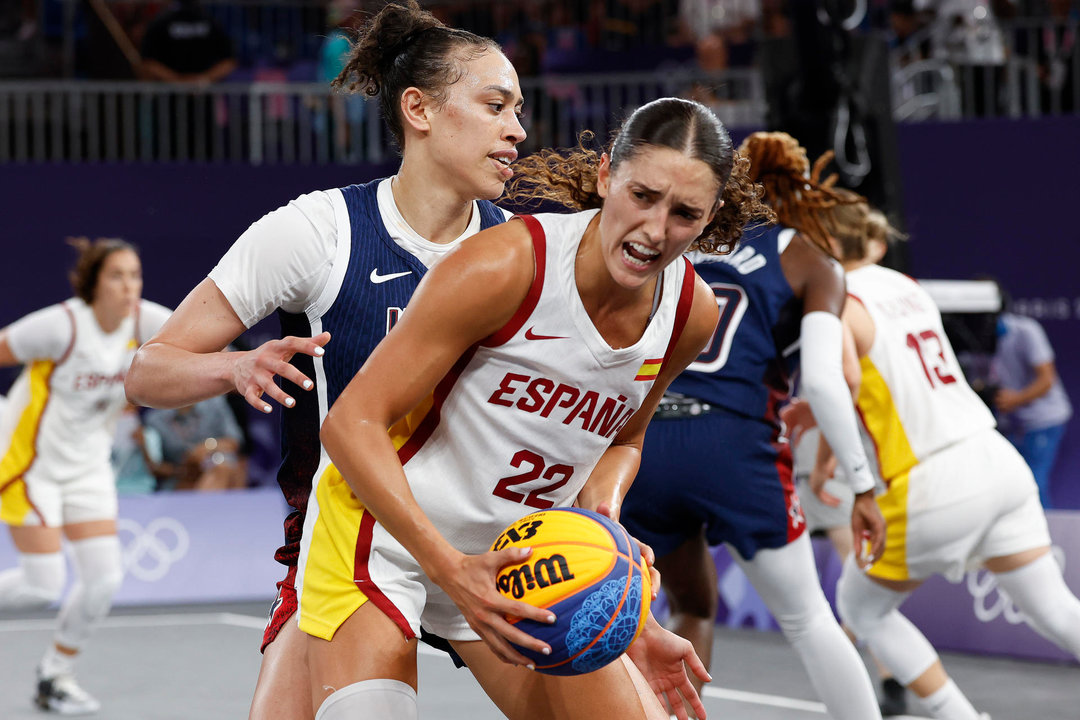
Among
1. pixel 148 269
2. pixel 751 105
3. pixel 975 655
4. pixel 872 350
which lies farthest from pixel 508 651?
pixel 148 269

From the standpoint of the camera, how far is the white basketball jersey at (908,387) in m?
4.92

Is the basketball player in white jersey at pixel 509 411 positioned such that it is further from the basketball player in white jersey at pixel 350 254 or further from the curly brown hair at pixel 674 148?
the basketball player in white jersey at pixel 350 254

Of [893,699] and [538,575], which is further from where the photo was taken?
[893,699]

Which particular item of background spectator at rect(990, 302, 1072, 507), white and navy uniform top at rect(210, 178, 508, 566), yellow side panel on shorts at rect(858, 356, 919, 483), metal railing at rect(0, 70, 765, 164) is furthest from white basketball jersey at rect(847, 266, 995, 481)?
metal railing at rect(0, 70, 765, 164)

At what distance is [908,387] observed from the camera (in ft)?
16.2

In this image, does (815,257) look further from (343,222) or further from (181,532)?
(181,532)

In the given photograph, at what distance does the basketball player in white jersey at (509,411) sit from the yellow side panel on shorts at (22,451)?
421 centimetres

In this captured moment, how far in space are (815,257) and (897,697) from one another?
2224 mm

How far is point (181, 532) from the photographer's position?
9117mm

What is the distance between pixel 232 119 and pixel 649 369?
9.68m

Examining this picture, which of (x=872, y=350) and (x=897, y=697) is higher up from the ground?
(x=872, y=350)

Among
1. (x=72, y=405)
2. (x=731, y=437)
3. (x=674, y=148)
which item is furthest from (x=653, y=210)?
(x=72, y=405)

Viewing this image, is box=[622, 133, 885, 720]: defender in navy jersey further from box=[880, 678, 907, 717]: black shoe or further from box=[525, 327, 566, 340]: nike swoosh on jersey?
box=[525, 327, 566, 340]: nike swoosh on jersey

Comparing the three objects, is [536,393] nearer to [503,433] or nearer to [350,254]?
[503,433]
